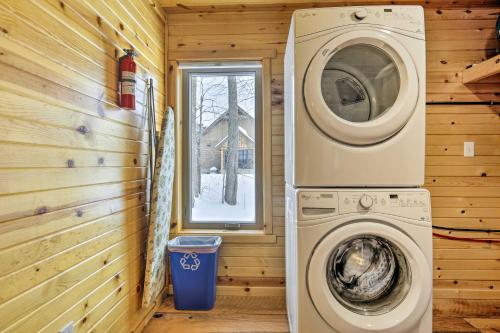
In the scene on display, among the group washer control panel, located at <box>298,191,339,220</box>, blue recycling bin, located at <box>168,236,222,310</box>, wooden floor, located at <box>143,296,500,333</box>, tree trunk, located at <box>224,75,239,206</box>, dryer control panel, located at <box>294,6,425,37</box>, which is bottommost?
wooden floor, located at <box>143,296,500,333</box>

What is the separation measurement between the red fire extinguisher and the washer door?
1.15 m

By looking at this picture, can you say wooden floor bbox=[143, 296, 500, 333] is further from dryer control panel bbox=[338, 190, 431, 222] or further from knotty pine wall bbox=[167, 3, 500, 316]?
dryer control panel bbox=[338, 190, 431, 222]

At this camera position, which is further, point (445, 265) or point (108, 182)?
point (445, 265)

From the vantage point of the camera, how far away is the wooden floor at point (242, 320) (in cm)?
179

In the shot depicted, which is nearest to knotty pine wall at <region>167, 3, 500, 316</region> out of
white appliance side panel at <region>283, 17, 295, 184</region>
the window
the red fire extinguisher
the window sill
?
the window sill

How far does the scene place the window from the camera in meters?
2.29

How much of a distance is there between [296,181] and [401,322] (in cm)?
75

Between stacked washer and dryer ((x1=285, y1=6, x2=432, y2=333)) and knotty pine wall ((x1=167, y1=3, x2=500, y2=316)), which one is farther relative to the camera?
knotty pine wall ((x1=167, y1=3, x2=500, y2=316))

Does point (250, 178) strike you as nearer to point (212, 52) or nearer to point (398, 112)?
point (212, 52)

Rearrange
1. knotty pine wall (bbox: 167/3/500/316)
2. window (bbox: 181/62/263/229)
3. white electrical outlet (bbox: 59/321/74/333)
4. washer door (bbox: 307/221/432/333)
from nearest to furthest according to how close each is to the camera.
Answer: white electrical outlet (bbox: 59/321/74/333) → washer door (bbox: 307/221/432/333) → knotty pine wall (bbox: 167/3/500/316) → window (bbox: 181/62/263/229)

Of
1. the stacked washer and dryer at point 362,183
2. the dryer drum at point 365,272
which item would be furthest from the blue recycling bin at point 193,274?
the dryer drum at point 365,272

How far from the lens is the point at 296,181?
139cm

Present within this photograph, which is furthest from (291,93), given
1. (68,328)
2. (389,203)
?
(68,328)

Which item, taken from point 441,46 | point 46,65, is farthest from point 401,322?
point 441,46
